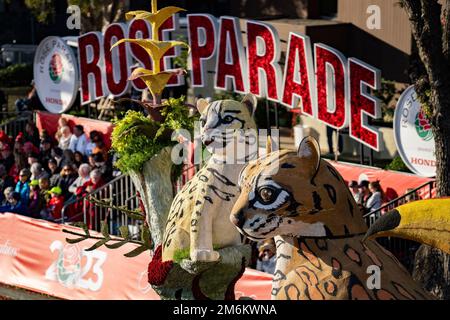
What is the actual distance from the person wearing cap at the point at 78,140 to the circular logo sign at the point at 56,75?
2.47m

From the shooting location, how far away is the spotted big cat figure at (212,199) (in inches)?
380

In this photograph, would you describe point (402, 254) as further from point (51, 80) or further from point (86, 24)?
point (86, 24)

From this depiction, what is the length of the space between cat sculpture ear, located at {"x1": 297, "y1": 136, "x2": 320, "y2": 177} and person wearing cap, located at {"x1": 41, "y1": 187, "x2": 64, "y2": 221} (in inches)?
360

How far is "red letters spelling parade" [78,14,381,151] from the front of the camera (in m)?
17.1

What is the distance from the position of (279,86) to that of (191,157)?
127 inches

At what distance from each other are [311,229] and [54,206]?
30.9ft

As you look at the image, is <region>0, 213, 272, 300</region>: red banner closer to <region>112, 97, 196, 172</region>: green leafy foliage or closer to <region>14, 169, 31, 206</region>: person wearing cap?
<region>14, 169, 31, 206</region>: person wearing cap

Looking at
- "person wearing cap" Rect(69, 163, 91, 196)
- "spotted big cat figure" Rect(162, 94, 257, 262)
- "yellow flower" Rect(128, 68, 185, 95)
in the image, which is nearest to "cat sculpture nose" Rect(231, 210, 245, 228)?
"spotted big cat figure" Rect(162, 94, 257, 262)

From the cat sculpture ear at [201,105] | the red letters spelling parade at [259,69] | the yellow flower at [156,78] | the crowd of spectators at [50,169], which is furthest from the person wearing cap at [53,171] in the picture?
the cat sculpture ear at [201,105]

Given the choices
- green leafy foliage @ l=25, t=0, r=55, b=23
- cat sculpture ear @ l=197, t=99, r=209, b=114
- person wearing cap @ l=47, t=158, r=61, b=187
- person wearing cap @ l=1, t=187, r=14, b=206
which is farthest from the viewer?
green leafy foliage @ l=25, t=0, r=55, b=23

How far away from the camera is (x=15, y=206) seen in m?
17.0

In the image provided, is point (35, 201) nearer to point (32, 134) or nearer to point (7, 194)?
point (7, 194)

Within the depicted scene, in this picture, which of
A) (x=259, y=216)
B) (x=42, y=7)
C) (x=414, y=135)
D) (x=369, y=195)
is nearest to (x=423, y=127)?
(x=414, y=135)

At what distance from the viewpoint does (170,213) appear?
1009 cm
